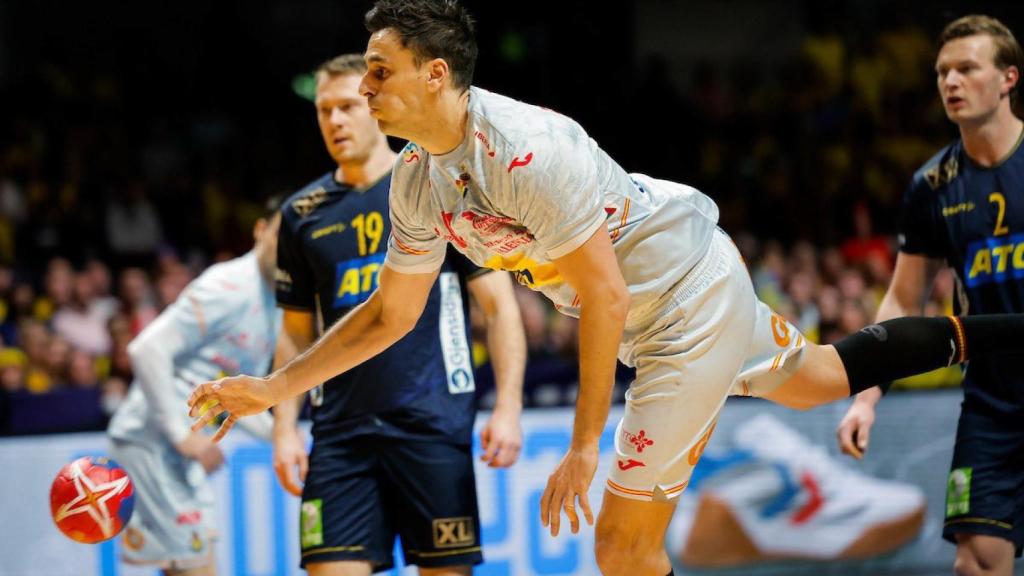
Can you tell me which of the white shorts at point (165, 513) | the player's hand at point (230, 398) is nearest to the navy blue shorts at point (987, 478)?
the player's hand at point (230, 398)

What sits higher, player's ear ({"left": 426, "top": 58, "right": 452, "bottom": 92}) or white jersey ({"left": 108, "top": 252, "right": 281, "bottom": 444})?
player's ear ({"left": 426, "top": 58, "right": 452, "bottom": 92})

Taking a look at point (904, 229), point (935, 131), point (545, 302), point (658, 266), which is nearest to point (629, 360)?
point (658, 266)

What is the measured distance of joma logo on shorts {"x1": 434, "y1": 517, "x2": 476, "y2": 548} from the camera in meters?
3.98

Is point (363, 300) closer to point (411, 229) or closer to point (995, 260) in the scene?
point (411, 229)

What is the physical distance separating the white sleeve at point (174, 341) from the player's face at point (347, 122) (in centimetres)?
111

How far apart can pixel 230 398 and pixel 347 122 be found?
127 centimetres

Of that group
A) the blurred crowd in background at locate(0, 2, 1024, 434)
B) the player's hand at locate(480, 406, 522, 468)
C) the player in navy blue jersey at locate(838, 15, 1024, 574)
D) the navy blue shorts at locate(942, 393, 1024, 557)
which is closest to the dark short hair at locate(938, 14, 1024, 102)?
the player in navy blue jersey at locate(838, 15, 1024, 574)

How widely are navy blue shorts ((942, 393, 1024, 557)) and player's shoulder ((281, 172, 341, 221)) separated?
7.93ft

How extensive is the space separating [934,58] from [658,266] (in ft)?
5.96

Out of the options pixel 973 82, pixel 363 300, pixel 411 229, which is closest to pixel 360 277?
pixel 363 300

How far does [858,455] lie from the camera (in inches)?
168

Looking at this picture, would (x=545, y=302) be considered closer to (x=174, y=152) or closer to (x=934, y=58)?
(x=174, y=152)

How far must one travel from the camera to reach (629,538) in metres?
3.41

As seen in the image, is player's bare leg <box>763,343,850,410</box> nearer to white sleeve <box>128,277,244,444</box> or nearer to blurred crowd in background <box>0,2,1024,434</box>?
white sleeve <box>128,277,244,444</box>
